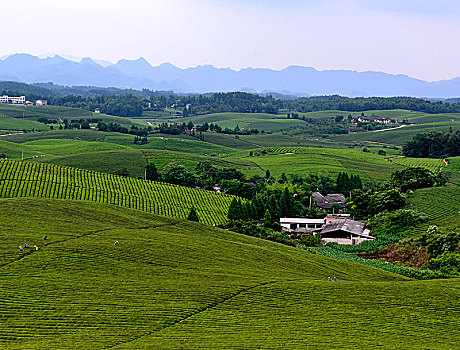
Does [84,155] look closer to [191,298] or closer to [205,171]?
[205,171]

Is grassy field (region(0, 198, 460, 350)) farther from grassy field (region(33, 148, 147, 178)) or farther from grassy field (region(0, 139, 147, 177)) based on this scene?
grassy field (region(0, 139, 147, 177))

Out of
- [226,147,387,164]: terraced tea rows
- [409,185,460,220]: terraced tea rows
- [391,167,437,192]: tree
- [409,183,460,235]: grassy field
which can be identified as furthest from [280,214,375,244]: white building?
[226,147,387,164]: terraced tea rows

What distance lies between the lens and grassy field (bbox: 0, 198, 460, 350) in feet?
87.5

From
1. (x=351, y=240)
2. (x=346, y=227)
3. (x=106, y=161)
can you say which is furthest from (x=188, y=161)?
(x=351, y=240)

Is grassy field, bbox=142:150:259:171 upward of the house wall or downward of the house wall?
upward

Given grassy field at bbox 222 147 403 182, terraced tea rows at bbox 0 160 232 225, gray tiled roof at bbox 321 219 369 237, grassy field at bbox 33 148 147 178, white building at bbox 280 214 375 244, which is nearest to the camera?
white building at bbox 280 214 375 244

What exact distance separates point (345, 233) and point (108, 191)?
3627cm

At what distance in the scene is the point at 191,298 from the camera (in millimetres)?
32594

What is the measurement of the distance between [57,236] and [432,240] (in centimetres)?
4064

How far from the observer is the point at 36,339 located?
25.9 metres

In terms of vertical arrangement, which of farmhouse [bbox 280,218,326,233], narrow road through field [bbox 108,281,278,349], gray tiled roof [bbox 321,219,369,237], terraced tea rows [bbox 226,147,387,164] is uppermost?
narrow road through field [bbox 108,281,278,349]

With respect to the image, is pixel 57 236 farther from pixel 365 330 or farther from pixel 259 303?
pixel 365 330

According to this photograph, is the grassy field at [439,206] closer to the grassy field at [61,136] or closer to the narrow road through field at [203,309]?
the narrow road through field at [203,309]

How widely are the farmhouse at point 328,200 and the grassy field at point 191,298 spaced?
151ft
